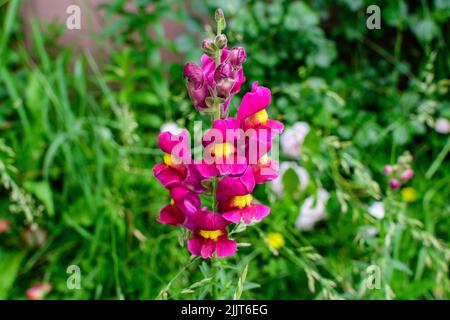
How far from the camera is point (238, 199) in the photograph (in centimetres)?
110

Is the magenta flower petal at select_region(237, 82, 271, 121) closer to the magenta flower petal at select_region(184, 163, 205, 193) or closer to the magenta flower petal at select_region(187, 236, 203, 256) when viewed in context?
the magenta flower petal at select_region(184, 163, 205, 193)

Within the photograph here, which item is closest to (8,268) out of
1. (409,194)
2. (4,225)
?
(4,225)

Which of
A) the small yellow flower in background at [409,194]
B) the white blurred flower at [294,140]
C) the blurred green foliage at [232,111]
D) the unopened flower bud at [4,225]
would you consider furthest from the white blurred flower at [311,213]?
the unopened flower bud at [4,225]

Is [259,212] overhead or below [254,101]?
below

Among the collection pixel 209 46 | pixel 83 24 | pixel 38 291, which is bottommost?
pixel 38 291

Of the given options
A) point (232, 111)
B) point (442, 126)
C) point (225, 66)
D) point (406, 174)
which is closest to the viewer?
point (225, 66)

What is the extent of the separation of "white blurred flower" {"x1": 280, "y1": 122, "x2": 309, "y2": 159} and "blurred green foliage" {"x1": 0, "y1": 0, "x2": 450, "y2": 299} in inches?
2.8

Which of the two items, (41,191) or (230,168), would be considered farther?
(41,191)

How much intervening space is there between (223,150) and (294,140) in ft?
2.52

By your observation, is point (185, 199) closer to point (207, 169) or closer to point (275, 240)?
point (207, 169)

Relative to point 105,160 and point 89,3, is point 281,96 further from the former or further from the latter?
point 89,3

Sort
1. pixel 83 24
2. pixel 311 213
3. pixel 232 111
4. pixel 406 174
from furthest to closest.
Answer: pixel 83 24, pixel 232 111, pixel 311 213, pixel 406 174

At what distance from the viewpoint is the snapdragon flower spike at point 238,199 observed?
1.09 metres

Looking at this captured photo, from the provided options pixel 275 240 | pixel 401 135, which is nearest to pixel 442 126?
pixel 401 135
